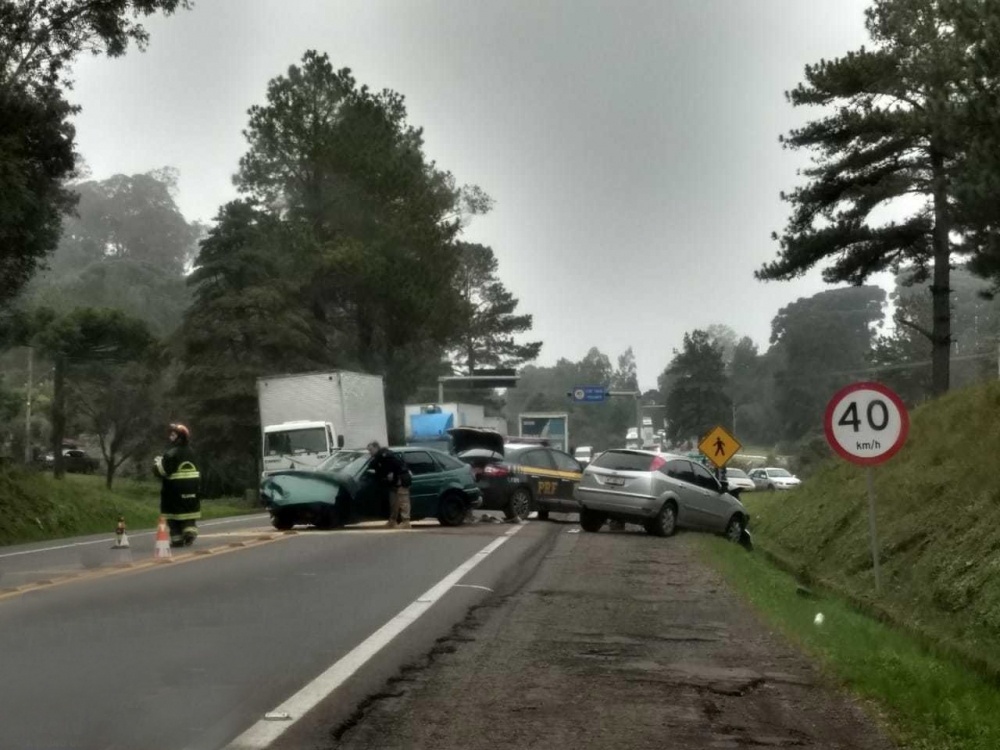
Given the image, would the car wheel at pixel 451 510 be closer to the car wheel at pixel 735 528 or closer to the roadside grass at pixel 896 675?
the car wheel at pixel 735 528

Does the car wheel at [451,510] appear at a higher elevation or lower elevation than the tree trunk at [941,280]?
lower

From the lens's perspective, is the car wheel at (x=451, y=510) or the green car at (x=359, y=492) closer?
the green car at (x=359, y=492)

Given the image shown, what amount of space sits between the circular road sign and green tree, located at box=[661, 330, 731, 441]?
3258 inches

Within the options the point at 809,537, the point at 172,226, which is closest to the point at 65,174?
the point at 809,537

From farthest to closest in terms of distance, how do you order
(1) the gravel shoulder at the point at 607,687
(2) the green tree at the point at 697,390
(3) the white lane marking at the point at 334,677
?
(2) the green tree at the point at 697,390
(1) the gravel shoulder at the point at 607,687
(3) the white lane marking at the point at 334,677

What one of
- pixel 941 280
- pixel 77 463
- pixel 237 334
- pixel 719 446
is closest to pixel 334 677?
pixel 719 446

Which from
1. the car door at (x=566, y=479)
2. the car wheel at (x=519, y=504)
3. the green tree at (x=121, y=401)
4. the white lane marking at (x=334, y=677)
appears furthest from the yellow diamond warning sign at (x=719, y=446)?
the green tree at (x=121, y=401)

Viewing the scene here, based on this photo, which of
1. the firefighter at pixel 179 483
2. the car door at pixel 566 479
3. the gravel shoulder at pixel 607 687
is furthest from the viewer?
the car door at pixel 566 479

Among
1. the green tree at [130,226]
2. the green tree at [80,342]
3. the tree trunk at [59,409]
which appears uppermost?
the green tree at [130,226]

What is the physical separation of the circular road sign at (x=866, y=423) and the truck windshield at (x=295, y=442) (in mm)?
25340

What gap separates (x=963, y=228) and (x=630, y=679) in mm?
→ 29190

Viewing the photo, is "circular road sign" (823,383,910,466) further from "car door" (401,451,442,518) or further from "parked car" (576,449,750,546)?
"car door" (401,451,442,518)

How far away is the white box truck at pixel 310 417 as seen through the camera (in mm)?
40531

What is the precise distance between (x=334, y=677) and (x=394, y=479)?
1778cm
